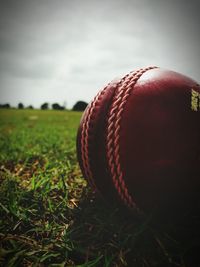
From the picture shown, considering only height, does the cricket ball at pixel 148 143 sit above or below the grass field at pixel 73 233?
above

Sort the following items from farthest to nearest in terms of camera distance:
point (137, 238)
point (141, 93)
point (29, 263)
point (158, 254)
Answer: point (141, 93) < point (137, 238) < point (158, 254) < point (29, 263)

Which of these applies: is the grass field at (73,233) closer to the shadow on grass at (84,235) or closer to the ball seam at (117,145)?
the shadow on grass at (84,235)

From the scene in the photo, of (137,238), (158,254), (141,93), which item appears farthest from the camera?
(141,93)

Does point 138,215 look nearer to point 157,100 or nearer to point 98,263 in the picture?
point 98,263

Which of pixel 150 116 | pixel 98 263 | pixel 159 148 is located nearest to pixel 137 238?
pixel 98 263

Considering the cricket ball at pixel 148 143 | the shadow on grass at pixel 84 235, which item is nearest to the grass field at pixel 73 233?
the shadow on grass at pixel 84 235

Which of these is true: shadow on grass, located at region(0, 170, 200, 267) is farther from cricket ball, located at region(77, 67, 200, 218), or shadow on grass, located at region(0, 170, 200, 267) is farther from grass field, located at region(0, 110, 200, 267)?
cricket ball, located at region(77, 67, 200, 218)

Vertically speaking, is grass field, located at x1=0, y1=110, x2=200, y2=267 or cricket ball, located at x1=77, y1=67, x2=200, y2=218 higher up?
cricket ball, located at x1=77, y1=67, x2=200, y2=218

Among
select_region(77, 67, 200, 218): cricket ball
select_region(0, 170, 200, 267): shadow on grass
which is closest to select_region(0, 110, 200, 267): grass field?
select_region(0, 170, 200, 267): shadow on grass
